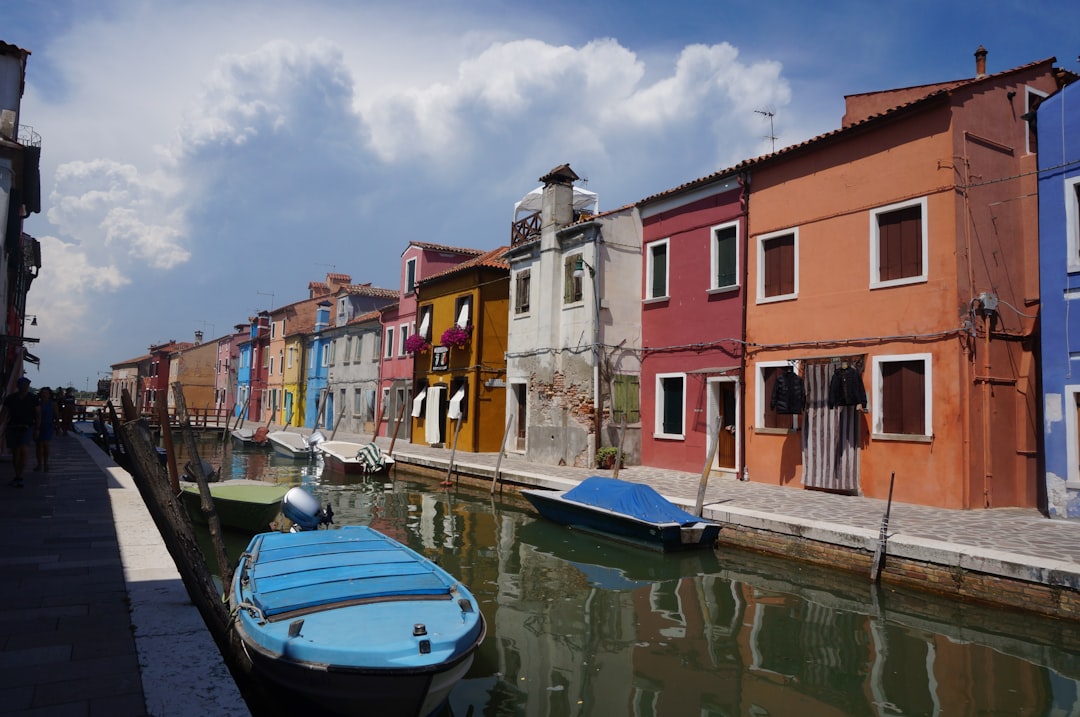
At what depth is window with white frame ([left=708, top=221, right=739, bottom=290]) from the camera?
16.3 metres

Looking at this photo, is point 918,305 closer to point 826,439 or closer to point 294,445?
point 826,439

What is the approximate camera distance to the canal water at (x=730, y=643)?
5840 millimetres

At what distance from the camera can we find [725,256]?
54.5ft

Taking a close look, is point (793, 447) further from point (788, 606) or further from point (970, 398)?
point (788, 606)

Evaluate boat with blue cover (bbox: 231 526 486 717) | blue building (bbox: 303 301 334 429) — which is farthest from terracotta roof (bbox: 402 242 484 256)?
boat with blue cover (bbox: 231 526 486 717)

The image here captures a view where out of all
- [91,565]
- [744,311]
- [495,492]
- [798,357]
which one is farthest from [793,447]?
[91,565]

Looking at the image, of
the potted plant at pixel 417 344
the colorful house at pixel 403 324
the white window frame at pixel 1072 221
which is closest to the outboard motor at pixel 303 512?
the white window frame at pixel 1072 221

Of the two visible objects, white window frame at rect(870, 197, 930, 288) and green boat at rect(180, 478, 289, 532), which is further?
white window frame at rect(870, 197, 930, 288)

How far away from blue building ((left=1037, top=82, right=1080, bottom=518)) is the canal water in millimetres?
4416

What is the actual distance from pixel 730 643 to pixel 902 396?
7.54m

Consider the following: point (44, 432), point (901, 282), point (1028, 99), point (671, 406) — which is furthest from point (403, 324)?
point (1028, 99)

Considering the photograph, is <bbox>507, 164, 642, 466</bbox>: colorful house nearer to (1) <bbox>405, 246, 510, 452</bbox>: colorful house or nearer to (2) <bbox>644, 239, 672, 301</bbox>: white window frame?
(2) <bbox>644, 239, 672, 301</bbox>: white window frame

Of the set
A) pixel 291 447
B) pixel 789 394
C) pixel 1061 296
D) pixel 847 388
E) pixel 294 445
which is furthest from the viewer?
pixel 294 445

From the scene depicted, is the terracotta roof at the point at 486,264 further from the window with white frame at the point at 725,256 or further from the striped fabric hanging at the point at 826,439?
the striped fabric hanging at the point at 826,439
